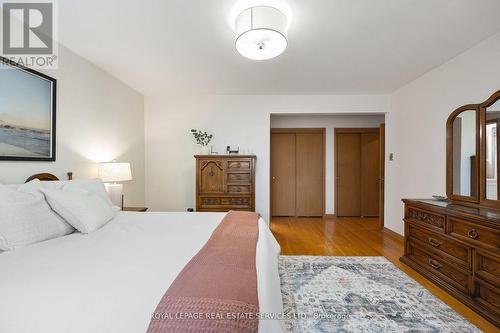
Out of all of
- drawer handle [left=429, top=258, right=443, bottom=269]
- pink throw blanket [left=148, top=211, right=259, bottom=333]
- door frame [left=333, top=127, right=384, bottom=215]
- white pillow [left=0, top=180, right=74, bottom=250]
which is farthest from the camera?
door frame [left=333, top=127, right=384, bottom=215]

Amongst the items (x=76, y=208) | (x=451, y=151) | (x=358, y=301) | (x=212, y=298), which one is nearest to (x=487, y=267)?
(x=358, y=301)

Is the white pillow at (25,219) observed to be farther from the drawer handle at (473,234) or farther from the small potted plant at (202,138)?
the drawer handle at (473,234)

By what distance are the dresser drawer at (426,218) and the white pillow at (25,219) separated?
Answer: 10.6 feet

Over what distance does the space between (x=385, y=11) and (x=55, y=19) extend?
2.72m

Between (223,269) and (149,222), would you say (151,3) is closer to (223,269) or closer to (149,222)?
(149,222)

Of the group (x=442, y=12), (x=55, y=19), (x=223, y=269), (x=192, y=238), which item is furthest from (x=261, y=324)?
(x=55, y=19)


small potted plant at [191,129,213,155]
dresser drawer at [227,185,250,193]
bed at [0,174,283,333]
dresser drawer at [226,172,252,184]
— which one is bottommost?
bed at [0,174,283,333]

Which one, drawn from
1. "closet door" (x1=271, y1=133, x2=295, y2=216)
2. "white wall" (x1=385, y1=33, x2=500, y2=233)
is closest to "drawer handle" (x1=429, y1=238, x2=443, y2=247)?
"white wall" (x1=385, y1=33, x2=500, y2=233)

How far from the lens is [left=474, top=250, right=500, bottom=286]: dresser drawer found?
1618 mm

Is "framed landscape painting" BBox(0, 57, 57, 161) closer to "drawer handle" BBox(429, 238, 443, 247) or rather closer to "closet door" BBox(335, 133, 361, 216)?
"drawer handle" BBox(429, 238, 443, 247)

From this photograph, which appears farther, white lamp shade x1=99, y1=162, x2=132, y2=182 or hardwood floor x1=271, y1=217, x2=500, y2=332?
white lamp shade x1=99, y1=162, x2=132, y2=182

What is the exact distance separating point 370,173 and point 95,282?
5.19 meters

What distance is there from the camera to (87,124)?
8.34ft

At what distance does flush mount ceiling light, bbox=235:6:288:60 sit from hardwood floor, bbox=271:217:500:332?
2.43 meters
